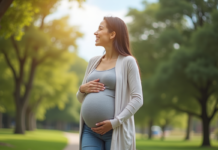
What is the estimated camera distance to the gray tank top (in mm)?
2881

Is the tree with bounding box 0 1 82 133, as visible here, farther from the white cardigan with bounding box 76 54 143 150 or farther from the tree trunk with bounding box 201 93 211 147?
the white cardigan with bounding box 76 54 143 150

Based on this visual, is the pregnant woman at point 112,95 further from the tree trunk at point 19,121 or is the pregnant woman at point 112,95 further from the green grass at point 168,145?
the tree trunk at point 19,121

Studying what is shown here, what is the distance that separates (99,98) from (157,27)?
2370 cm

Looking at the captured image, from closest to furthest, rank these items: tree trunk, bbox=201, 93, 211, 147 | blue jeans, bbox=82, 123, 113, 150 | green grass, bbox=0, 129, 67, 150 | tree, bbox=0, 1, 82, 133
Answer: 1. blue jeans, bbox=82, 123, 113, 150
2. green grass, bbox=0, 129, 67, 150
3. tree, bbox=0, 1, 82, 133
4. tree trunk, bbox=201, 93, 211, 147

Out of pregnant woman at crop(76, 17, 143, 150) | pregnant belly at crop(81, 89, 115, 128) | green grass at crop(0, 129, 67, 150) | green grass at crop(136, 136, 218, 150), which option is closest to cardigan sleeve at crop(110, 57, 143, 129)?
pregnant woman at crop(76, 17, 143, 150)

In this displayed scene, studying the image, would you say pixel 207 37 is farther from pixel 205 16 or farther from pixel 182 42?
pixel 205 16

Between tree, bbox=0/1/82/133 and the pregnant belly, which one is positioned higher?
tree, bbox=0/1/82/133

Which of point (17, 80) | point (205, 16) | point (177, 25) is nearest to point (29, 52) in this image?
point (17, 80)

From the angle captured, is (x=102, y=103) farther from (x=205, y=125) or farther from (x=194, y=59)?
(x=205, y=125)

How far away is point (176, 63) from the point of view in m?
19.0

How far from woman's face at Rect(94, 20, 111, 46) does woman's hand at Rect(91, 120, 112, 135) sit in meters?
0.85

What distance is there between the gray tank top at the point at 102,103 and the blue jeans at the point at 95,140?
0.09 metres

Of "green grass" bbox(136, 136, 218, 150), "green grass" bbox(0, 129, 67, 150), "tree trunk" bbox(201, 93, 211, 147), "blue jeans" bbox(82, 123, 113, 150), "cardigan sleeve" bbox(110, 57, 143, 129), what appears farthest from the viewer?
"tree trunk" bbox(201, 93, 211, 147)

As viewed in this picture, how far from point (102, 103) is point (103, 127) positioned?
25 cm
